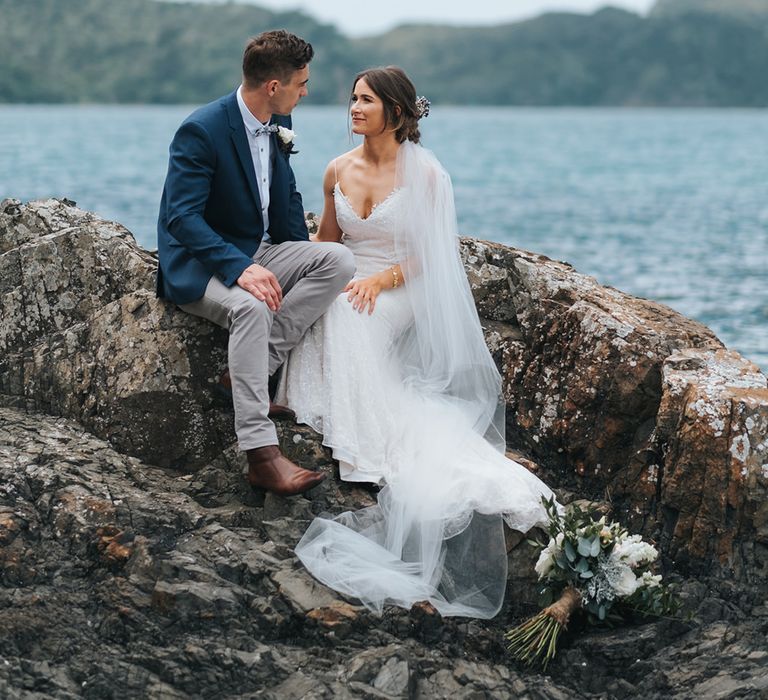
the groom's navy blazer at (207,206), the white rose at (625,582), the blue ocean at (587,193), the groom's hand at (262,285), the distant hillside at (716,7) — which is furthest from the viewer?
the distant hillside at (716,7)

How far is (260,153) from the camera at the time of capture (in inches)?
274

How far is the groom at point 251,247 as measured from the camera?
6402 millimetres

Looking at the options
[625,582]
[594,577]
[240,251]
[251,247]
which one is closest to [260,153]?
[251,247]

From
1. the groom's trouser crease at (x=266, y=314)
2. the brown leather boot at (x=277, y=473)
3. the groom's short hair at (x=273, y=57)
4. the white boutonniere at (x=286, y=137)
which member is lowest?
the brown leather boot at (x=277, y=473)

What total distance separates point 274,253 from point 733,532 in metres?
2.96

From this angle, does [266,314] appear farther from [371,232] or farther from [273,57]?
[273,57]

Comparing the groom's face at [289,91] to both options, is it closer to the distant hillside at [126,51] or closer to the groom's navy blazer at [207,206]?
the groom's navy blazer at [207,206]

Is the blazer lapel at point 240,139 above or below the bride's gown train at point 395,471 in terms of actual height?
above

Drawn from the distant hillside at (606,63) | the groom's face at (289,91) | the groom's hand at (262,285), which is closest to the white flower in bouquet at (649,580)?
the groom's hand at (262,285)

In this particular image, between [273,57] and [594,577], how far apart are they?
3258 mm

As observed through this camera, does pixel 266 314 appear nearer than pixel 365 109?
Yes

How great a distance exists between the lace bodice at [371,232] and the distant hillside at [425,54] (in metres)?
124

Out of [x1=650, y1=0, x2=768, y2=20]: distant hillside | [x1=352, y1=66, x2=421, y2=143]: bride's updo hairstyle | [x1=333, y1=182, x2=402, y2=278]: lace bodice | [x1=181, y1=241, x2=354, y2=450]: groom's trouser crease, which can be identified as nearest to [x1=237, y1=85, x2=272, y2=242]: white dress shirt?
[x1=181, y1=241, x2=354, y2=450]: groom's trouser crease

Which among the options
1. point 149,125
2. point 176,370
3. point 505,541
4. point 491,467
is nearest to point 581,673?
point 505,541
